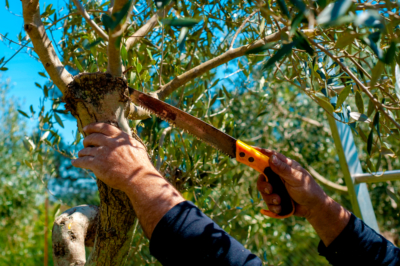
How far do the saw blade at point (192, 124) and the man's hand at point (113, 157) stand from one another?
1.21ft

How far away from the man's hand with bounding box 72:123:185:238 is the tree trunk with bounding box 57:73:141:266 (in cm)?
10

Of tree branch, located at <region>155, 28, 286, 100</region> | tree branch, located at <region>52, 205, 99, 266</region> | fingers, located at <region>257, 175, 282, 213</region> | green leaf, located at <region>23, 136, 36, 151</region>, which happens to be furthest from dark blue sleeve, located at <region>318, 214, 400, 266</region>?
green leaf, located at <region>23, 136, 36, 151</region>

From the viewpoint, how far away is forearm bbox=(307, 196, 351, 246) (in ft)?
5.01

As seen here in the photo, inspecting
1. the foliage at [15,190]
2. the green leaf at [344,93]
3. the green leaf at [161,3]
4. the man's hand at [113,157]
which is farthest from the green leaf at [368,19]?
the foliage at [15,190]

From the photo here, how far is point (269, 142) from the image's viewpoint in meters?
5.51

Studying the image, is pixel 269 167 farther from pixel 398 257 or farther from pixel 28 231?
pixel 28 231

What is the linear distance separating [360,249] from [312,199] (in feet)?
1.00

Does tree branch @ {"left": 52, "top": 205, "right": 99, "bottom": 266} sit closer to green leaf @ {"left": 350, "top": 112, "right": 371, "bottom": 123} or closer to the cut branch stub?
the cut branch stub

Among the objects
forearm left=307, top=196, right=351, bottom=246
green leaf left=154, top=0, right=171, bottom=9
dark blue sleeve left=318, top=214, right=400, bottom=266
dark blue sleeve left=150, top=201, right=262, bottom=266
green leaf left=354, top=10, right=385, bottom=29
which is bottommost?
dark blue sleeve left=318, top=214, right=400, bottom=266

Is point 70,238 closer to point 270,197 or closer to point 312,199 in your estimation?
point 270,197

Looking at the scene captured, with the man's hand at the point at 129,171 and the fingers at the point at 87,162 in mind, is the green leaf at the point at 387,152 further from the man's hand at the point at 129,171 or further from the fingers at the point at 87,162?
the fingers at the point at 87,162

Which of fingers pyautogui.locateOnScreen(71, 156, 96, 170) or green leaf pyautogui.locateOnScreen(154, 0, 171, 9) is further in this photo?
fingers pyautogui.locateOnScreen(71, 156, 96, 170)

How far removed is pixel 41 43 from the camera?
146 cm

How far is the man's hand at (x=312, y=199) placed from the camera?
152cm
